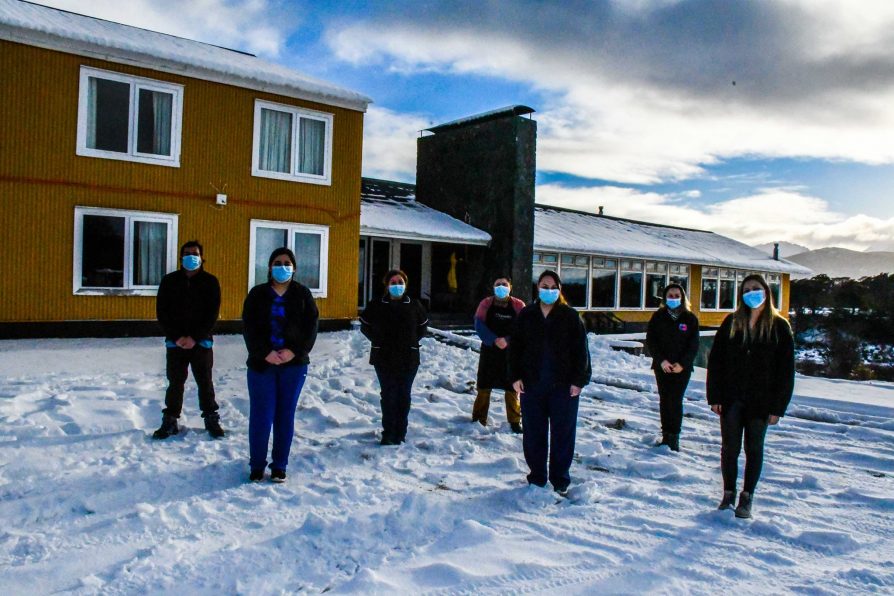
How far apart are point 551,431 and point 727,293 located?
2564 centimetres

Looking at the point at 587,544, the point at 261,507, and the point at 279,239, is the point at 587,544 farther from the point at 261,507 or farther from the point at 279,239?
the point at 279,239

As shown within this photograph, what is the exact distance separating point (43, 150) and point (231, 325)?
4.43 metres

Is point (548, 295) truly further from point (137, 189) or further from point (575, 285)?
point (575, 285)

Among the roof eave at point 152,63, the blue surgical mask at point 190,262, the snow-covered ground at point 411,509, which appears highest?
the roof eave at point 152,63

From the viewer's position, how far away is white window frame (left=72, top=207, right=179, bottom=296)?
471 inches

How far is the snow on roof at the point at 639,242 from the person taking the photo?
22.1m

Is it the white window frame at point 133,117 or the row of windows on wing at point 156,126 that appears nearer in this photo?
the white window frame at point 133,117

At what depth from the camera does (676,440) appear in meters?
6.67

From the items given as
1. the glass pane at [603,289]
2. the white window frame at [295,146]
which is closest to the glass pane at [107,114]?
the white window frame at [295,146]

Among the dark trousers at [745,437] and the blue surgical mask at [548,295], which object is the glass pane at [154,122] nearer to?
the blue surgical mask at [548,295]

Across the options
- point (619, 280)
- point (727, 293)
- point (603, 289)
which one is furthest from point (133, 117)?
point (727, 293)

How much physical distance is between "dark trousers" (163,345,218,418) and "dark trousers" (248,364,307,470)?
1187 millimetres

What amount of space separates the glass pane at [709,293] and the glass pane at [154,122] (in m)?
21.3

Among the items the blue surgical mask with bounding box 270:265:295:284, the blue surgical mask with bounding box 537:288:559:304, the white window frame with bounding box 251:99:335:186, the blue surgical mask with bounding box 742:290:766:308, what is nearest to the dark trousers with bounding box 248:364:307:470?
the blue surgical mask with bounding box 270:265:295:284
